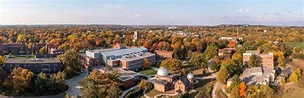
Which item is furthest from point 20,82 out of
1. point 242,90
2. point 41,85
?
point 242,90

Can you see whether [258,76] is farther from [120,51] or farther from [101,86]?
[120,51]

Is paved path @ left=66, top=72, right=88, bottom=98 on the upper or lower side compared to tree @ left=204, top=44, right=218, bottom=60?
lower

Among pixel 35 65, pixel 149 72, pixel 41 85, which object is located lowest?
pixel 149 72

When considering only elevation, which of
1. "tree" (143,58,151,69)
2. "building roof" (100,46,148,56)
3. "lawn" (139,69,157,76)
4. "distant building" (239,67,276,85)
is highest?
"building roof" (100,46,148,56)

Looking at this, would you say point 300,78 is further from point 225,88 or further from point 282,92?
point 225,88

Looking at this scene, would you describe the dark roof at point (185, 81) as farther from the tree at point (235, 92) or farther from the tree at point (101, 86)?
the tree at point (101, 86)

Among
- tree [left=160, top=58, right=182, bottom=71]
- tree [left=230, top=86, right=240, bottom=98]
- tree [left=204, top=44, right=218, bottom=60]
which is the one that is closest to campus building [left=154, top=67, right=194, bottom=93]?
tree [left=230, top=86, right=240, bottom=98]

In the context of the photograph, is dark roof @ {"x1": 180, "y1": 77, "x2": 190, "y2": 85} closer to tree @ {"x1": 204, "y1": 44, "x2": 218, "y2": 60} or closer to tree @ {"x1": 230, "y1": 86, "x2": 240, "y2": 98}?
tree @ {"x1": 230, "y1": 86, "x2": 240, "y2": 98}

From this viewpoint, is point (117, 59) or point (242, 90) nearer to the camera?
point (242, 90)
